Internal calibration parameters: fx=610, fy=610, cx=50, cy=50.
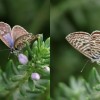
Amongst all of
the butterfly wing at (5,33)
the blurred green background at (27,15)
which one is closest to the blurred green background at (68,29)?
the blurred green background at (27,15)

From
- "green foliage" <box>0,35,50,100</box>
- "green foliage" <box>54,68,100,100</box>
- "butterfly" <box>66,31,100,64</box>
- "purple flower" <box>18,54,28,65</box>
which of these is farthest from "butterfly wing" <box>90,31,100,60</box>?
"purple flower" <box>18,54,28,65</box>

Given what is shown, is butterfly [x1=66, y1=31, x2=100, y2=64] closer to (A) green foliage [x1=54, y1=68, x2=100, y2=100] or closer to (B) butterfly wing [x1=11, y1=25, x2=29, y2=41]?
(A) green foliage [x1=54, y1=68, x2=100, y2=100]

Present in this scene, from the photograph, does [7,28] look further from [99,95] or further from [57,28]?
[99,95]

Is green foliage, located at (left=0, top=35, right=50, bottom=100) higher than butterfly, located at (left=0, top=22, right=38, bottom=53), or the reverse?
butterfly, located at (left=0, top=22, right=38, bottom=53)

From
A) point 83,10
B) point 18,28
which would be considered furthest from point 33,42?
point 83,10

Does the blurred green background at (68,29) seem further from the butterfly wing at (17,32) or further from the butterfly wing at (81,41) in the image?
the butterfly wing at (17,32)

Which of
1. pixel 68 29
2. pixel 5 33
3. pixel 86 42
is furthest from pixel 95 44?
pixel 5 33
